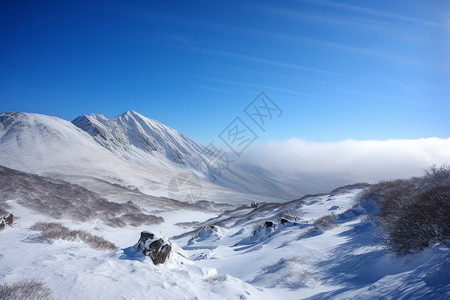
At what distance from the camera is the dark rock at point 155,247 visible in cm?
906

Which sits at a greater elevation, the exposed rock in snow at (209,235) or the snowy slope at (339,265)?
the exposed rock in snow at (209,235)

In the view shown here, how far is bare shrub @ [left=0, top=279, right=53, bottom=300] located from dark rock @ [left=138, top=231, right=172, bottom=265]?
3544 millimetres

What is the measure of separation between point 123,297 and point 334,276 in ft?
26.0

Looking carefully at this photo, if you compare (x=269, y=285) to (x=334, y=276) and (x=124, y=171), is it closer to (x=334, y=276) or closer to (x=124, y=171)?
(x=334, y=276)

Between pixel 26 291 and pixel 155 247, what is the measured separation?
4300 mm

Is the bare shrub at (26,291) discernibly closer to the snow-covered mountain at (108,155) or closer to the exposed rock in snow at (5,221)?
the exposed rock in snow at (5,221)

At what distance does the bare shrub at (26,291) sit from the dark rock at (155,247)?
140 inches

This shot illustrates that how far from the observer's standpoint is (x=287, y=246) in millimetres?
13500

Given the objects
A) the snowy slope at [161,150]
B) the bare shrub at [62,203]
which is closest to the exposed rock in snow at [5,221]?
the bare shrub at [62,203]

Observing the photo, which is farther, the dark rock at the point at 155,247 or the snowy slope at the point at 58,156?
the snowy slope at the point at 58,156

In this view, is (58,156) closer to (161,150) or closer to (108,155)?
(108,155)

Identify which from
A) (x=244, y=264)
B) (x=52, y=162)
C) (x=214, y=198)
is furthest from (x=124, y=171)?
(x=244, y=264)

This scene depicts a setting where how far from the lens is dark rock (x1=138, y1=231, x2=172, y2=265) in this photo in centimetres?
906

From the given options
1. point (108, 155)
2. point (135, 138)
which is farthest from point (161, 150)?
point (108, 155)
